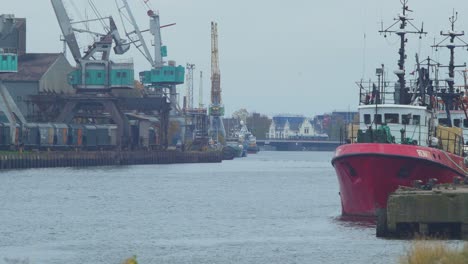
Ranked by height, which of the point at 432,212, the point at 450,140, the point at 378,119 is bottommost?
the point at 432,212

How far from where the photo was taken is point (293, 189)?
9694cm

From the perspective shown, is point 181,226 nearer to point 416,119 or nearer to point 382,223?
point 416,119

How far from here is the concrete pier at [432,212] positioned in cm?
4534

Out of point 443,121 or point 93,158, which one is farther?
point 93,158

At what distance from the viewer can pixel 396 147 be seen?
175 ft

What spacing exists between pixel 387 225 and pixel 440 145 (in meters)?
10.4

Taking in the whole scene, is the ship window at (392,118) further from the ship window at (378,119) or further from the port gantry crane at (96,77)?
the port gantry crane at (96,77)

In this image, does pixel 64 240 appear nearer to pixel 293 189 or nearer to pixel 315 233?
pixel 315 233

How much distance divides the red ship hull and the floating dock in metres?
78.5

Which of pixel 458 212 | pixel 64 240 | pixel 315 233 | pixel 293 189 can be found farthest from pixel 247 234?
pixel 293 189

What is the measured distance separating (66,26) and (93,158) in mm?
21595

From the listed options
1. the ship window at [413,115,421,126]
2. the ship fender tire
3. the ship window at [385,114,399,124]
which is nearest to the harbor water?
the ship fender tire

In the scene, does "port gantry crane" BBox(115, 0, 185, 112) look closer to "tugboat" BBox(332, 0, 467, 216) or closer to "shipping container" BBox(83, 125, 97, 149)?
"shipping container" BBox(83, 125, 97, 149)

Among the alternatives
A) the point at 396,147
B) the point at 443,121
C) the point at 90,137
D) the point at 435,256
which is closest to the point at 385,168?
the point at 396,147
